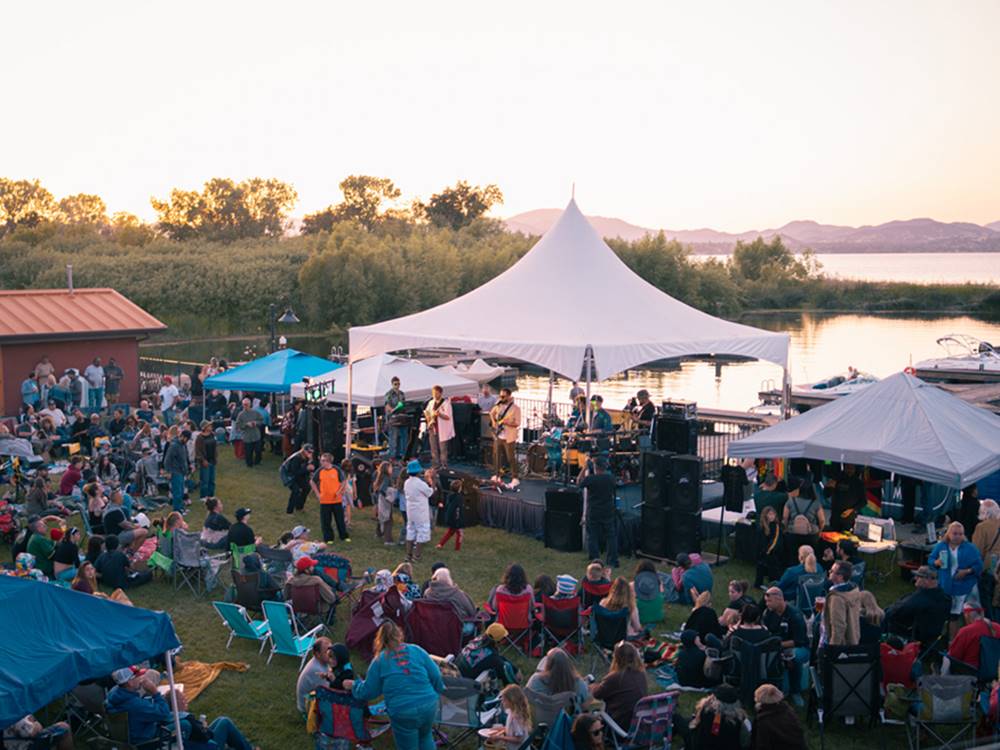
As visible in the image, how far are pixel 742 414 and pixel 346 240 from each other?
39511 mm

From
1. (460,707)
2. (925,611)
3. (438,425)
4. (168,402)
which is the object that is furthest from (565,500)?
(168,402)

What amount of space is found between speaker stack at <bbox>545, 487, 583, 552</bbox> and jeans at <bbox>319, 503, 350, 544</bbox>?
2784 millimetres

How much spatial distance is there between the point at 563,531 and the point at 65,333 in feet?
50.2

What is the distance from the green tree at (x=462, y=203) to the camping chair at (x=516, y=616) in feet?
320

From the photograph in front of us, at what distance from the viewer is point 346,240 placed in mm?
63000

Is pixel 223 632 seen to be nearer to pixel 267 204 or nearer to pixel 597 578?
pixel 597 578

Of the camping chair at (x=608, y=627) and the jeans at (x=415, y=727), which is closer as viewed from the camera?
the jeans at (x=415, y=727)

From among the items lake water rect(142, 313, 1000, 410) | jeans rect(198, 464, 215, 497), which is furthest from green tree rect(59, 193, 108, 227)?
jeans rect(198, 464, 215, 497)

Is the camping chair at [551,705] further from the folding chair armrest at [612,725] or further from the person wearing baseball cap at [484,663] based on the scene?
the person wearing baseball cap at [484,663]

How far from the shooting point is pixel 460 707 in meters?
7.47

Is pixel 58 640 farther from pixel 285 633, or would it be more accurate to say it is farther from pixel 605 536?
pixel 605 536

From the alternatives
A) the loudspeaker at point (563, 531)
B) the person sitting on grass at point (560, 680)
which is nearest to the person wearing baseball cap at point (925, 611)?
the person sitting on grass at point (560, 680)

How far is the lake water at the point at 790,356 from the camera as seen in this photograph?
133 feet

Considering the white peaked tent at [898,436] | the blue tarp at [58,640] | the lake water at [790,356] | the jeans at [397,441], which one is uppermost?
the white peaked tent at [898,436]
